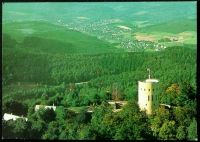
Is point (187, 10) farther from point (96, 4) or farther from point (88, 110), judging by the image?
point (88, 110)

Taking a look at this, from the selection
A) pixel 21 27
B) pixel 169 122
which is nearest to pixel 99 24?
pixel 21 27

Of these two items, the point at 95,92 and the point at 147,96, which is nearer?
the point at 147,96

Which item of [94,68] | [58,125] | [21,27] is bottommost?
[58,125]

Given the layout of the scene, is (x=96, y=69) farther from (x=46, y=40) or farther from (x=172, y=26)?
(x=172, y=26)

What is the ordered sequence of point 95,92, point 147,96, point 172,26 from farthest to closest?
1. point 172,26
2. point 95,92
3. point 147,96

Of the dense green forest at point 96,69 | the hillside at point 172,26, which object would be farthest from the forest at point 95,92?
the hillside at point 172,26

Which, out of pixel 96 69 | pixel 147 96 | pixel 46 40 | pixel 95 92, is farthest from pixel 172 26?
pixel 46 40

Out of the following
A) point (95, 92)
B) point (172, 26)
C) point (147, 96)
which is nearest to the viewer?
point (147, 96)
